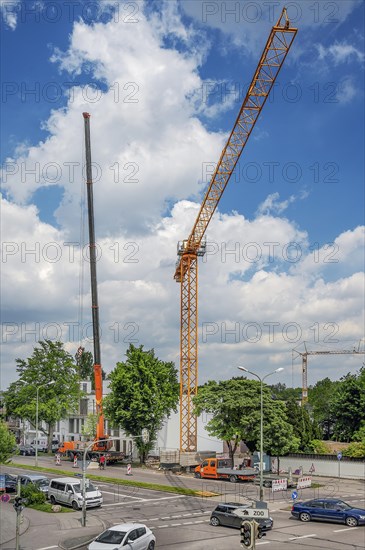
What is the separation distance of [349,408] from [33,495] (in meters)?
50.3

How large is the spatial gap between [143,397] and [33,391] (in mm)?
21139

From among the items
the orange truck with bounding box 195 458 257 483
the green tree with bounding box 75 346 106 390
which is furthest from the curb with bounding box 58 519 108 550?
the green tree with bounding box 75 346 106 390

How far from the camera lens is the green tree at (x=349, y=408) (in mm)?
81562

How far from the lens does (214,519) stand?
3738 cm

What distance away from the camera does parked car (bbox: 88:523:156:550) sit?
27.6 metres

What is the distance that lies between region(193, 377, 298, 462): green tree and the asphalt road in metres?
6.50

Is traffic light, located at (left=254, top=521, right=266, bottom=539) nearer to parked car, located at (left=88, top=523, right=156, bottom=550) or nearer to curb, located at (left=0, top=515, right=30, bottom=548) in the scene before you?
parked car, located at (left=88, top=523, right=156, bottom=550)

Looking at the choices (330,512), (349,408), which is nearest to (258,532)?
(330,512)

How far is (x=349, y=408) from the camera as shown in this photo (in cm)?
8162

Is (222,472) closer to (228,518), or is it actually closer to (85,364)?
(228,518)

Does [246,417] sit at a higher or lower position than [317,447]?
higher

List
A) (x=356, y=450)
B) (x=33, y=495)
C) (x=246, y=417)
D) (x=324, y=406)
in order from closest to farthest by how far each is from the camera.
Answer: (x=33, y=495)
(x=246, y=417)
(x=356, y=450)
(x=324, y=406)

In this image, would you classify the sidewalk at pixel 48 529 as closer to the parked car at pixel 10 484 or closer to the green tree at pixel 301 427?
the parked car at pixel 10 484

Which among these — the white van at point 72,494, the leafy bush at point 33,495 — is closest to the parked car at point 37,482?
the leafy bush at point 33,495
